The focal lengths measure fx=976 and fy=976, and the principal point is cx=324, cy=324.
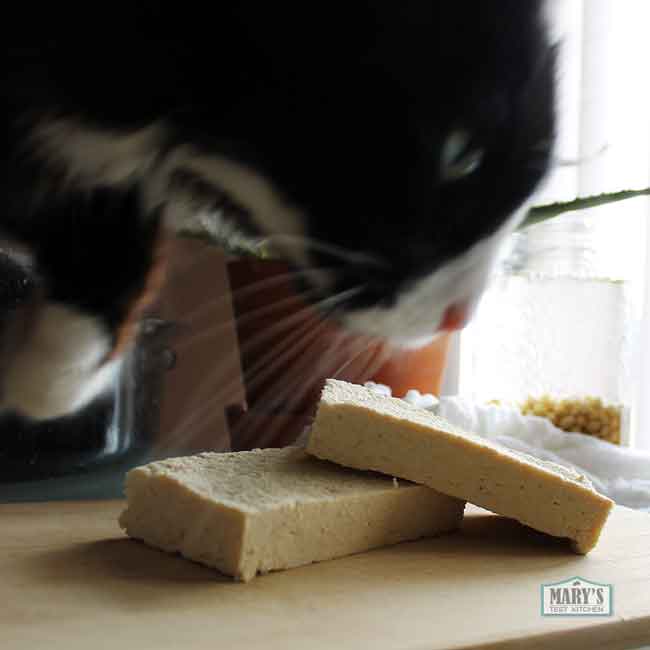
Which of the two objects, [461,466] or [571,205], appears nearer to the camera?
[461,466]

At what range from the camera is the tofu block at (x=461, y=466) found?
21.8 inches

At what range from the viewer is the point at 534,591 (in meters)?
0.48

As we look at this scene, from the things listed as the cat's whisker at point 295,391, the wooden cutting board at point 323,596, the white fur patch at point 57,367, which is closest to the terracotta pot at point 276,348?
the cat's whisker at point 295,391

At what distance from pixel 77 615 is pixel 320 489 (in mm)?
163

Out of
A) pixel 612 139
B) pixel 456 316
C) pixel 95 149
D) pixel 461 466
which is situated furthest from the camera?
pixel 612 139

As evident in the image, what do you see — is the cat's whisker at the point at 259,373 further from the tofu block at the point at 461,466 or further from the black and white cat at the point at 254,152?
the tofu block at the point at 461,466

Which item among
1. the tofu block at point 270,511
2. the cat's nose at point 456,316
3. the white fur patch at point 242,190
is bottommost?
the tofu block at point 270,511

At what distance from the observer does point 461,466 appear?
1.86 ft

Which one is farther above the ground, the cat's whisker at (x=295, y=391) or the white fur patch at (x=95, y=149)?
the white fur patch at (x=95, y=149)

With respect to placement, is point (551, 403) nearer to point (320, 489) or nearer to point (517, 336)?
point (517, 336)

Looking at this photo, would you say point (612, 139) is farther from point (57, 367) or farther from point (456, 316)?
point (57, 367)

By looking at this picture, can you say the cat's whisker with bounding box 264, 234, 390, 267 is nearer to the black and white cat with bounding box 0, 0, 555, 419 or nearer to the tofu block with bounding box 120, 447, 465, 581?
the black and white cat with bounding box 0, 0, 555, 419

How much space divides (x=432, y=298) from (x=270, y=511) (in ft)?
1.12

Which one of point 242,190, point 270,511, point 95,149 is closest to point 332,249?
point 242,190
